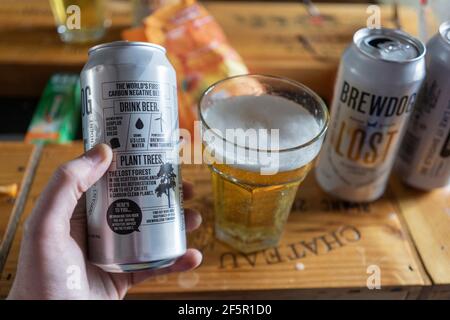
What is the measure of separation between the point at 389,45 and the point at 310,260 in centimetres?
35

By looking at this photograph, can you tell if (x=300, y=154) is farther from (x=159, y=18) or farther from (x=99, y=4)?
(x=99, y=4)

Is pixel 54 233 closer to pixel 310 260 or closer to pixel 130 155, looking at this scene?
pixel 130 155

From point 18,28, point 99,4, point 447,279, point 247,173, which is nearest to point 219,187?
point 247,173

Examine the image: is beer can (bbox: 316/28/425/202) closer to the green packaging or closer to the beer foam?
the beer foam

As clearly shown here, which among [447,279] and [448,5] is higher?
[448,5]

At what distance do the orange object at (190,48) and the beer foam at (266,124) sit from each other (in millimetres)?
249

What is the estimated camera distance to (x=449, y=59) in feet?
2.21

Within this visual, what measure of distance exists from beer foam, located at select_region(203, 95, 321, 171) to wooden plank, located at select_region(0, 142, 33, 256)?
373 mm

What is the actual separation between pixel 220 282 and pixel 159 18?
0.58 m

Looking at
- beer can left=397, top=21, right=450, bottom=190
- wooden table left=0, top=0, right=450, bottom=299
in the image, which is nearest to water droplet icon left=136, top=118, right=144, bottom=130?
wooden table left=0, top=0, right=450, bottom=299

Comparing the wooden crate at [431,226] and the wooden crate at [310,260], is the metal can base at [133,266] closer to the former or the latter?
the wooden crate at [310,260]

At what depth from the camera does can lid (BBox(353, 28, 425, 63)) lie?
0.64 m

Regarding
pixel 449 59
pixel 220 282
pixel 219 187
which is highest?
pixel 449 59

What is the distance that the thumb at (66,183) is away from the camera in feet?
1.75
